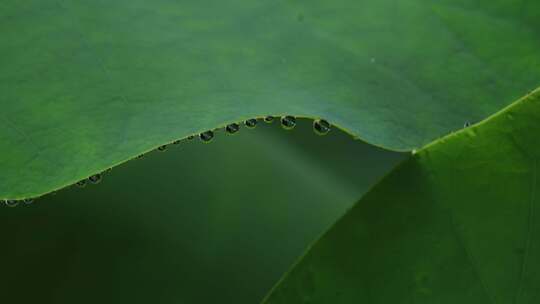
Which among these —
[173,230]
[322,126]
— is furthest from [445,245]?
[173,230]

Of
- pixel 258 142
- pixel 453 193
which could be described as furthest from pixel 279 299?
pixel 258 142

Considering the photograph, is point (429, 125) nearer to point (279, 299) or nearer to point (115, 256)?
point (279, 299)

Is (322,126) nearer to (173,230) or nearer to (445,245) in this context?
(445,245)

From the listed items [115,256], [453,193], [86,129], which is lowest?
[115,256]

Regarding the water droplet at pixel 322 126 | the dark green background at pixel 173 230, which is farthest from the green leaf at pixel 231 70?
the dark green background at pixel 173 230

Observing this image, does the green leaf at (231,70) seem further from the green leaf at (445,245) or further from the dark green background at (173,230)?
the dark green background at (173,230)

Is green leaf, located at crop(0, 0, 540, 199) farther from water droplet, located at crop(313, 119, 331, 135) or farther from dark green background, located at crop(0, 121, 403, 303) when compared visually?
dark green background, located at crop(0, 121, 403, 303)
